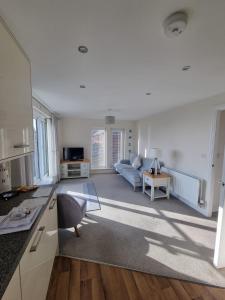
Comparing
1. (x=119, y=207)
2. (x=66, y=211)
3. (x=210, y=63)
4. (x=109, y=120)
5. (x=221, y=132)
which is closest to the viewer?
(x=210, y=63)

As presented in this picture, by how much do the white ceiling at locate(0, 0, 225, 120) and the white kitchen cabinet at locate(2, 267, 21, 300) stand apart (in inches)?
59.2

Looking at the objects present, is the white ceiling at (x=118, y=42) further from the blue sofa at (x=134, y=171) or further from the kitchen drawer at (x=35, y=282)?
the blue sofa at (x=134, y=171)

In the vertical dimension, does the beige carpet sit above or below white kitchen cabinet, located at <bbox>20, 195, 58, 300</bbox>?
below

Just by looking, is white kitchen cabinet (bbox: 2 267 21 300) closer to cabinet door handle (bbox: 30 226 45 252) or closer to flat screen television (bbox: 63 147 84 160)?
cabinet door handle (bbox: 30 226 45 252)

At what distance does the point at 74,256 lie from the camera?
1.86 meters

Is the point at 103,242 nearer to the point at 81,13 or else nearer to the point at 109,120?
the point at 81,13

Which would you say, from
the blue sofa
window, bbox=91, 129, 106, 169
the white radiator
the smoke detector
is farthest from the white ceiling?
window, bbox=91, 129, 106, 169

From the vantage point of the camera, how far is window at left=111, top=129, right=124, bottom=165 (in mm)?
6121

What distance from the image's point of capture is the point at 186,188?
10.5ft

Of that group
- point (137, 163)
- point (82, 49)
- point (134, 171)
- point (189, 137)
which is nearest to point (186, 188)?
point (189, 137)

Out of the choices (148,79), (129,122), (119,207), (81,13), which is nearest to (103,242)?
(119,207)

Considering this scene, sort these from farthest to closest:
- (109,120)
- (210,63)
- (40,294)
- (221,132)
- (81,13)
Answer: (109,120), (221,132), (210,63), (40,294), (81,13)

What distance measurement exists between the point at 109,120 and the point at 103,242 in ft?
9.55

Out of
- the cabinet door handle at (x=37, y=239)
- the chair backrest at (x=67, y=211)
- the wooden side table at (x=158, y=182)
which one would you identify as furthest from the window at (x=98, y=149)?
the cabinet door handle at (x=37, y=239)
